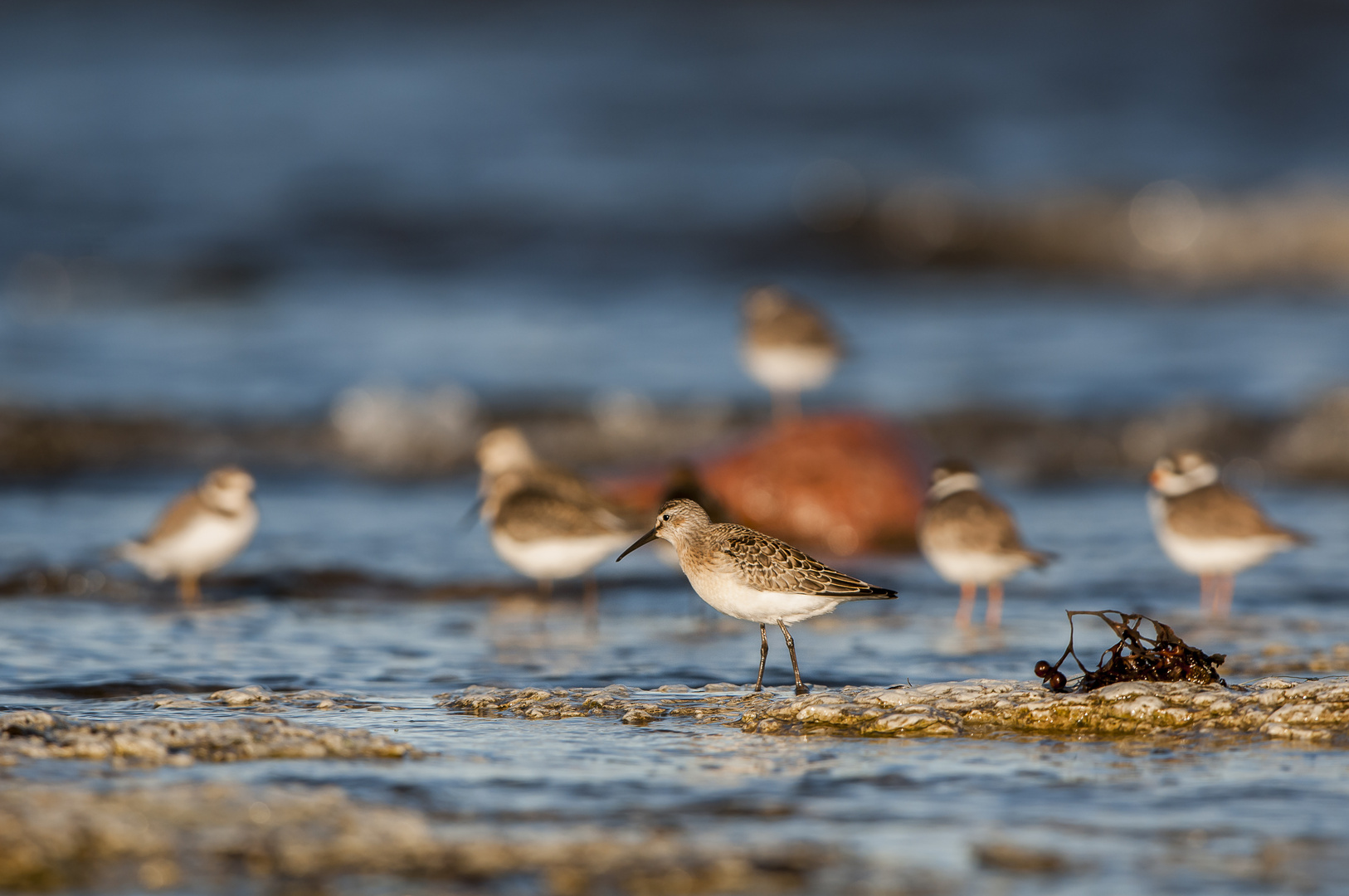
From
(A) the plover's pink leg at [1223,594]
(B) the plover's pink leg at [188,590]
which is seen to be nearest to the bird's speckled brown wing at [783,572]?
(A) the plover's pink leg at [1223,594]

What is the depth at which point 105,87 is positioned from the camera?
2858cm

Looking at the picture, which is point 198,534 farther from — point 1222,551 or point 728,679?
point 1222,551

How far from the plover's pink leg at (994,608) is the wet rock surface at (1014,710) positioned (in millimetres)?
2038

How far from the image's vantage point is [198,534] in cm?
835

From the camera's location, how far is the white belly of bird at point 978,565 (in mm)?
7820

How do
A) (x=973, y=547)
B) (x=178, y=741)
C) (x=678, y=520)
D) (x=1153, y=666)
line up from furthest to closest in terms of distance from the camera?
(x=973, y=547) < (x=678, y=520) < (x=1153, y=666) < (x=178, y=741)

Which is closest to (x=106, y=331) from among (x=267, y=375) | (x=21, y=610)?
(x=267, y=375)

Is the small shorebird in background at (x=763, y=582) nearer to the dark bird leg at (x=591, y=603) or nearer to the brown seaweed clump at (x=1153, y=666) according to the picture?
the brown seaweed clump at (x=1153, y=666)

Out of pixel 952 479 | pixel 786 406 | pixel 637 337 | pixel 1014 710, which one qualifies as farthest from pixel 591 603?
pixel 637 337

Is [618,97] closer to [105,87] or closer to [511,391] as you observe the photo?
[105,87]

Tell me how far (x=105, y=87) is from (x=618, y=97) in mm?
9359

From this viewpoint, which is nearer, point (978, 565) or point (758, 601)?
point (758, 601)

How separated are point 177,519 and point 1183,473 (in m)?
5.45

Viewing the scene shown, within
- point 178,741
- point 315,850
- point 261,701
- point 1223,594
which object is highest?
point 1223,594
